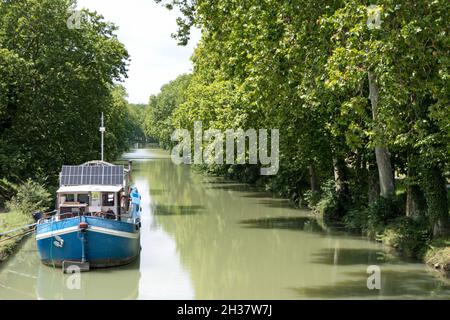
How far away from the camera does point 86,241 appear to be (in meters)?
18.9

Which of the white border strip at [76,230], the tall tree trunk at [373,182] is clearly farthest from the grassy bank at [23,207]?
the tall tree trunk at [373,182]

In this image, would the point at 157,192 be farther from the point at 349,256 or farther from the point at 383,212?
the point at 349,256

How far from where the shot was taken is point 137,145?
7347 inches

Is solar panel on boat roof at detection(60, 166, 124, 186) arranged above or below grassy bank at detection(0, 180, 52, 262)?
above

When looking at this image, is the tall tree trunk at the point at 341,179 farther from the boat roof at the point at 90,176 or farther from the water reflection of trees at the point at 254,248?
the boat roof at the point at 90,176

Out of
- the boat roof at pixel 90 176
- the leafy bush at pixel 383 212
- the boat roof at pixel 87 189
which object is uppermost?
the boat roof at pixel 90 176

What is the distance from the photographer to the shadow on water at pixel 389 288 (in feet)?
54.2

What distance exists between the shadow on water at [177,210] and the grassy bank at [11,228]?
10597 millimetres

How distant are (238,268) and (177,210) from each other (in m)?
16.8

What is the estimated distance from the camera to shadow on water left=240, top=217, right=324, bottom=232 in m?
29.5

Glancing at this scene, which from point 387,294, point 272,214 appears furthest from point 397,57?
point 272,214

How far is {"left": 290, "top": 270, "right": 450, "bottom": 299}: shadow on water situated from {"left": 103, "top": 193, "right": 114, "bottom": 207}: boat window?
8.00 m

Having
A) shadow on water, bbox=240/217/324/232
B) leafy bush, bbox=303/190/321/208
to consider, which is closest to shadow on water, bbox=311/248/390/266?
shadow on water, bbox=240/217/324/232

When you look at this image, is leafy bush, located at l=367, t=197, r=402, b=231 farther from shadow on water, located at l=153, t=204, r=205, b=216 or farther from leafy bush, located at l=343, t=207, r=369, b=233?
shadow on water, located at l=153, t=204, r=205, b=216
